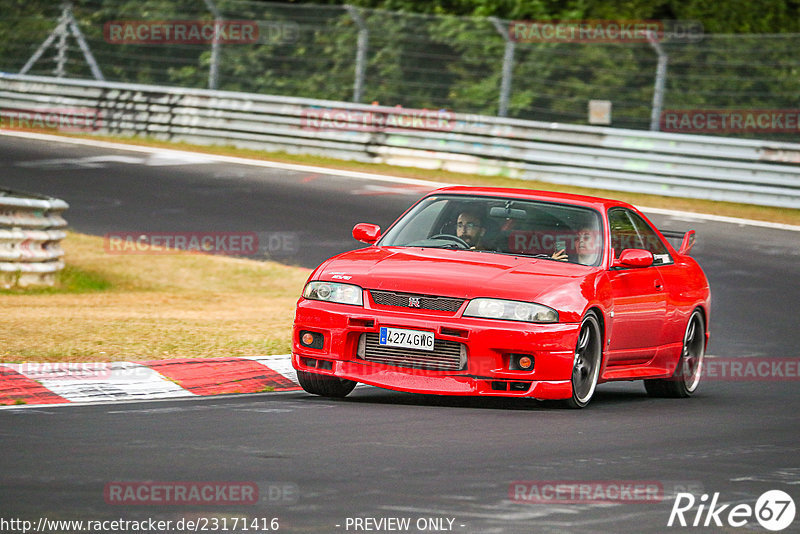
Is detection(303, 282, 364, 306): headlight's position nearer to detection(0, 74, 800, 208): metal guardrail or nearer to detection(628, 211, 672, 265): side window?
detection(628, 211, 672, 265): side window

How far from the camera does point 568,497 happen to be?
6086 mm

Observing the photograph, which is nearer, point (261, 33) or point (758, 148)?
point (758, 148)

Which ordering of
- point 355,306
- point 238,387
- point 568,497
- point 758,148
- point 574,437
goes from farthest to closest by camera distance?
1. point 758,148
2. point 238,387
3. point 355,306
4. point 574,437
5. point 568,497

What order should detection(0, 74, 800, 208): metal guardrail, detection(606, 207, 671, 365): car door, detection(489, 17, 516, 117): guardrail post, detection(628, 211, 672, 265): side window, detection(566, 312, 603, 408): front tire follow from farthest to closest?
detection(489, 17, 516, 117): guardrail post < detection(0, 74, 800, 208): metal guardrail < detection(628, 211, 672, 265): side window < detection(606, 207, 671, 365): car door < detection(566, 312, 603, 408): front tire

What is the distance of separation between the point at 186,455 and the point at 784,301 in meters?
9.91

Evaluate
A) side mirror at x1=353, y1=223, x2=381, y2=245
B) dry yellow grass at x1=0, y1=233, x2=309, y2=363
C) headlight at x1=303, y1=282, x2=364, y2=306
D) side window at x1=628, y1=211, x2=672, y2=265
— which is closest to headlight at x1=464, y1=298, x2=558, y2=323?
headlight at x1=303, y1=282, x2=364, y2=306

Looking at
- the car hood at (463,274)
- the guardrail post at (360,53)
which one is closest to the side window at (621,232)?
the car hood at (463,274)

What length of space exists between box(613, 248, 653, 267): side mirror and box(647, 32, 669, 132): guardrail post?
1407 centimetres

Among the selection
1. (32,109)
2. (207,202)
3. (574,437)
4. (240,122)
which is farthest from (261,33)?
(574,437)

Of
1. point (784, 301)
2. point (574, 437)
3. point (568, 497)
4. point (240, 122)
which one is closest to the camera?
point (568, 497)

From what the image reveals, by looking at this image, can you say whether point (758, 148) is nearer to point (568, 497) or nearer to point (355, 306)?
point (355, 306)

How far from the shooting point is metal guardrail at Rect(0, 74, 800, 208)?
22.2 meters

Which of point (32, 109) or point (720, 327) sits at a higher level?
point (32, 109)

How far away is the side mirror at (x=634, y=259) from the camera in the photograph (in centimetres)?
939
